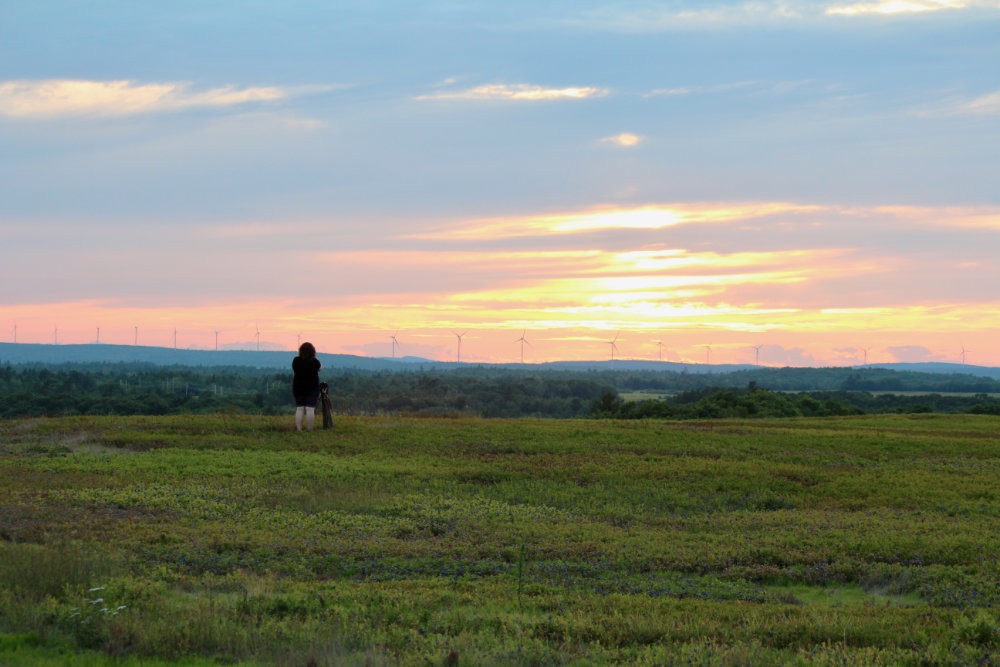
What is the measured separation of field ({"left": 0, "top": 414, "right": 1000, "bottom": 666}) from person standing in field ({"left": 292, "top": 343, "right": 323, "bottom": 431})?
76.6 inches

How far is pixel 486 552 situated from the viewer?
12.4 metres

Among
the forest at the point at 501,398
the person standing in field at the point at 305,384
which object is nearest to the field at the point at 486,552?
the person standing in field at the point at 305,384

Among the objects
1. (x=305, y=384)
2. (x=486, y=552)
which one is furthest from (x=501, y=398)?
(x=486, y=552)

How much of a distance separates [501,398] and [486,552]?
273ft

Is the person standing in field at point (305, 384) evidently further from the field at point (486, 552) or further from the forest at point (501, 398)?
the forest at point (501, 398)

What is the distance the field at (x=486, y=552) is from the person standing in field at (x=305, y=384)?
1945 mm

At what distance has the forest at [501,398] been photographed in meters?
52.7

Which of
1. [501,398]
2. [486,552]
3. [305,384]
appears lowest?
[501,398]

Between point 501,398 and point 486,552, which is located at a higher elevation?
point 486,552

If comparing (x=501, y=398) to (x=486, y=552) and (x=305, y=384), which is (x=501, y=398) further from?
(x=486, y=552)

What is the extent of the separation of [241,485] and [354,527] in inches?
176

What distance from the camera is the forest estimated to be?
52719mm

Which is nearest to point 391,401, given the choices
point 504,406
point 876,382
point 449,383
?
point 504,406

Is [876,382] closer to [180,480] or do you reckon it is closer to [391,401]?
[391,401]
